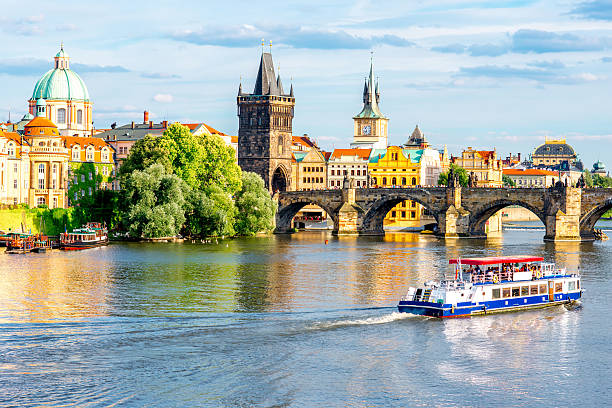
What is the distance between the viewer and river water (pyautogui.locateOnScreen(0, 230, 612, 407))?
4034cm

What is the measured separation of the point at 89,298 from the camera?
60344 millimetres

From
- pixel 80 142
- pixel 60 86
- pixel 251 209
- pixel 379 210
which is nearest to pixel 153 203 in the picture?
pixel 251 209

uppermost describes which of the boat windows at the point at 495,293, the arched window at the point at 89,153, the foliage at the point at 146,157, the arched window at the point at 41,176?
the arched window at the point at 89,153

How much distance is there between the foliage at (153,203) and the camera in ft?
335

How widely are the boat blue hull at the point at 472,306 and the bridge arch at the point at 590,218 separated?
55.6 meters

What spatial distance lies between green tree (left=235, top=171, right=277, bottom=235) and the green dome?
4771 centimetres

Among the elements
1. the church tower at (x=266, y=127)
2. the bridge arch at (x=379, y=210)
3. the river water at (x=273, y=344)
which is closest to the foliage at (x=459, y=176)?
the church tower at (x=266, y=127)

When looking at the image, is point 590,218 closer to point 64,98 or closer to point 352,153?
point 352,153

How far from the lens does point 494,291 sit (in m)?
57.7

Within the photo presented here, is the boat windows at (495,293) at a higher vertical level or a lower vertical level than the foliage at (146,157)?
lower

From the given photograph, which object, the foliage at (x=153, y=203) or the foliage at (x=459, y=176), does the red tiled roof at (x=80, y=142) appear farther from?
the foliage at (x=459, y=176)

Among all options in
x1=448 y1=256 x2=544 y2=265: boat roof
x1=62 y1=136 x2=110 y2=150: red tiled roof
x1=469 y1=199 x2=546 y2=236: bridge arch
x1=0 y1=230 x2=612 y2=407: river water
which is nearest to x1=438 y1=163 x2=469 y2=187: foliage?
x1=469 y1=199 x2=546 y2=236: bridge arch

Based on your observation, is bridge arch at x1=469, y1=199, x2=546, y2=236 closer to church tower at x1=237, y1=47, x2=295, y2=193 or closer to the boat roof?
church tower at x1=237, y1=47, x2=295, y2=193

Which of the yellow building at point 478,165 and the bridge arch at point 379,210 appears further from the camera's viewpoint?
the yellow building at point 478,165
